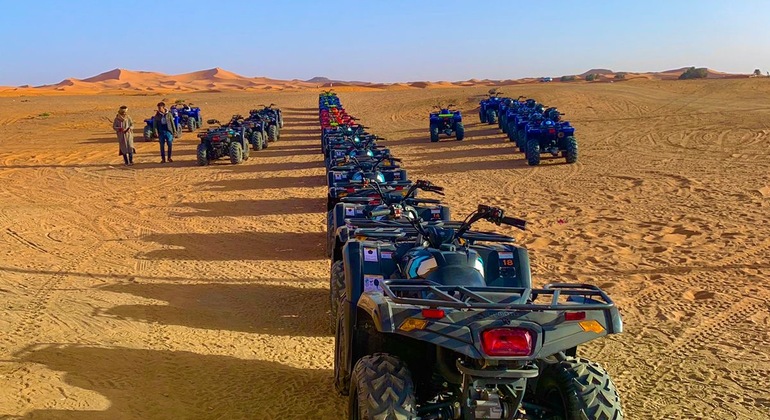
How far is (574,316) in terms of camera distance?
2816 mm

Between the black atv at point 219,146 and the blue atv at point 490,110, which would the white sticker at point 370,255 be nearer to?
the black atv at point 219,146

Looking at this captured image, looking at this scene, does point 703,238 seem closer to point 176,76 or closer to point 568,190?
point 568,190

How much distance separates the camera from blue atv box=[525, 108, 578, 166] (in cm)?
1511

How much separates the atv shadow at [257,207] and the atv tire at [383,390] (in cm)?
764

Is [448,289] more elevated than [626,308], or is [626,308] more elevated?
[448,289]

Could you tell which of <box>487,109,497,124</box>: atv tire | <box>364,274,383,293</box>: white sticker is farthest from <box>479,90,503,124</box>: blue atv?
<box>364,274,383,293</box>: white sticker

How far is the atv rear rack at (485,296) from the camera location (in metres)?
2.81

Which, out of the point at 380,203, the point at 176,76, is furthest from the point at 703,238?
the point at 176,76

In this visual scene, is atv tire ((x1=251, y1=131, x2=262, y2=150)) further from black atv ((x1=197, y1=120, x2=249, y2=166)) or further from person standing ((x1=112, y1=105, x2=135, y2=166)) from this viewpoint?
person standing ((x1=112, y1=105, x2=135, y2=166))

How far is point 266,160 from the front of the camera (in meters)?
17.2

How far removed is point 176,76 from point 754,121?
126 m

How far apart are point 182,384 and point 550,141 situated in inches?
491

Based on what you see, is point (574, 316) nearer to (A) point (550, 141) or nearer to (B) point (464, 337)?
(B) point (464, 337)

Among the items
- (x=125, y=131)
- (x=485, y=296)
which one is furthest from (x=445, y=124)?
(x=485, y=296)
